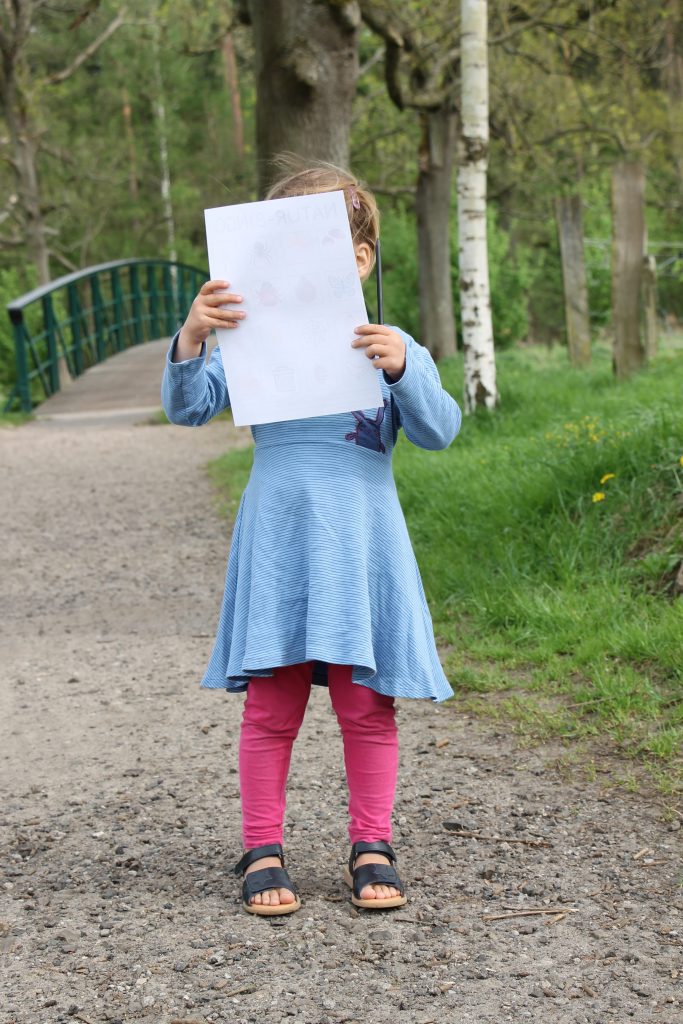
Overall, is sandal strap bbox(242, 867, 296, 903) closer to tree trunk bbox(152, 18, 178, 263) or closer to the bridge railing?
the bridge railing

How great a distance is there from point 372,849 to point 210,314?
1.22 metres

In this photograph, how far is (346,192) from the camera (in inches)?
105

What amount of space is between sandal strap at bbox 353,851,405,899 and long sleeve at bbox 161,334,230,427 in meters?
1.05

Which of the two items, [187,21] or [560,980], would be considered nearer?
[560,980]

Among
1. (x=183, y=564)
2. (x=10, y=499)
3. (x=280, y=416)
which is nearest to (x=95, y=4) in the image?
(x=10, y=499)

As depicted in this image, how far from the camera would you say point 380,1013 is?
2.20 metres

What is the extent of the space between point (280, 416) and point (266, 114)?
709 cm

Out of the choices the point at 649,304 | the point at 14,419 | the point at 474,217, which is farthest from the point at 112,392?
the point at 649,304

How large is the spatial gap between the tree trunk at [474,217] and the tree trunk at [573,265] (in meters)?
1.65

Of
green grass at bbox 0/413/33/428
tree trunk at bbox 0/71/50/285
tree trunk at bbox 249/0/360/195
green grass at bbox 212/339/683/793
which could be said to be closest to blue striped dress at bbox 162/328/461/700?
green grass at bbox 212/339/683/793

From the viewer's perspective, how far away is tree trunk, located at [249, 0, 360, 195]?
873 centimetres

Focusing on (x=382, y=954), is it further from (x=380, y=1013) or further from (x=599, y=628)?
(x=599, y=628)

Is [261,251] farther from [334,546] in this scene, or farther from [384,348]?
[334,546]

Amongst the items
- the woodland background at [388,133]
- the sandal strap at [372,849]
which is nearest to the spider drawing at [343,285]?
the woodland background at [388,133]
